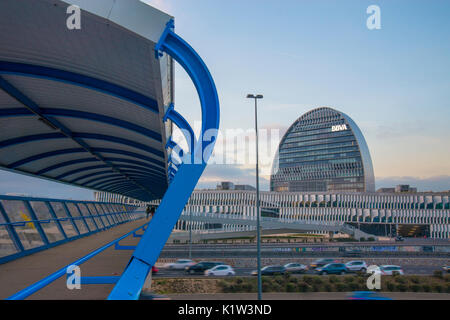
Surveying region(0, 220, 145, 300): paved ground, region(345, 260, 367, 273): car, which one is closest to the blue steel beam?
region(0, 220, 145, 300): paved ground

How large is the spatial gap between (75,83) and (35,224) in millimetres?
4448

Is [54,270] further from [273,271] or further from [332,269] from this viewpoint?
[332,269]

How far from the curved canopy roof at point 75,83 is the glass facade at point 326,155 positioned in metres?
108

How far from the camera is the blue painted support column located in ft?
13.5

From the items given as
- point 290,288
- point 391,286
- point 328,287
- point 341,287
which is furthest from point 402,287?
point 290,288

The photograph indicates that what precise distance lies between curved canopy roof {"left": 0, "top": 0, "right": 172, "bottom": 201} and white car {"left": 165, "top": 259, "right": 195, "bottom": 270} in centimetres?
1676

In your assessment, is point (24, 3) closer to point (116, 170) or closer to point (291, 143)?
point (116, 170)

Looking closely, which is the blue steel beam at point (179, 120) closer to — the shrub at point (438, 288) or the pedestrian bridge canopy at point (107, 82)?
the pedestrian bridge canopy at point (107, 82)

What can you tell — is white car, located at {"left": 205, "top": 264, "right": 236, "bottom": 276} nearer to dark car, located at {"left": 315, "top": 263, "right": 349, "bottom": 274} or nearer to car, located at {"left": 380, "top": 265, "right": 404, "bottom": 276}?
dark car, located at {"left": 315, "top": 263, "right": 349, "bottom": 274}

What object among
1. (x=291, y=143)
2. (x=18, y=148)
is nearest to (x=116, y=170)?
(x=18, y=148)

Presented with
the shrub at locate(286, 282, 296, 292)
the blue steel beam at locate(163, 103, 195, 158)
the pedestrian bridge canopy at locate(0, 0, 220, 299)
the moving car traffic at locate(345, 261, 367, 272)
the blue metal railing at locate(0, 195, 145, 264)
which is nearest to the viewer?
the pedestrian bridge canopy at locate(0, 0, 220, 299)

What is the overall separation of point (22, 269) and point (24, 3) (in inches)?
179
